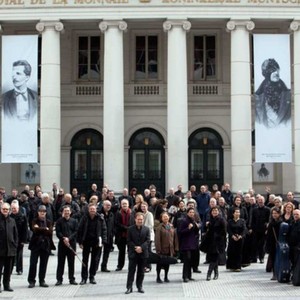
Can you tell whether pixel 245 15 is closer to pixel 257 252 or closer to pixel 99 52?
pixel 99 52

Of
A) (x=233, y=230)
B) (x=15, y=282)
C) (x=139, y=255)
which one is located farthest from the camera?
(x=233, y=230)

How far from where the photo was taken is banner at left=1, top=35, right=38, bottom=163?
102 feet

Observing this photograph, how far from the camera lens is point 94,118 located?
36.6 meters

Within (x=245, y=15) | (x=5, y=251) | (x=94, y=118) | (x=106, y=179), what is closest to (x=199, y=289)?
(x=5, y=251)

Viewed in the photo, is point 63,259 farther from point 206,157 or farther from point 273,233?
point 206,157

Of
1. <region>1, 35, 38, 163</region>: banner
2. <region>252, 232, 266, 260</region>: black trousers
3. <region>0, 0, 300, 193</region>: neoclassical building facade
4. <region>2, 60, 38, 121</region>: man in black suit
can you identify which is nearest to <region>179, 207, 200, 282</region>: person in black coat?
<region>252, 232, 266, 260</region>: black trousers

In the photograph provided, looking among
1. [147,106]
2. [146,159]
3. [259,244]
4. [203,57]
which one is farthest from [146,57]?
[259,244]

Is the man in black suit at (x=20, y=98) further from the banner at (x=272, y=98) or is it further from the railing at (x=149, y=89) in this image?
the banner at (x=272, y=98)

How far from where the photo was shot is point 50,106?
106ft

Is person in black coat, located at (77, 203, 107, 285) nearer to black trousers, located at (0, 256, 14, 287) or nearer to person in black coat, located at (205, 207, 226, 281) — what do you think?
black trousers, located at (0, 256, 14, 287)

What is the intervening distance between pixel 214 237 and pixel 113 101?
14736mm

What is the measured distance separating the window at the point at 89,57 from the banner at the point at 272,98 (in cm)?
878

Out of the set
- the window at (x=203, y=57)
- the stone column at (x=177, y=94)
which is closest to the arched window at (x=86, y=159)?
the stone column at (x=177, y=94)

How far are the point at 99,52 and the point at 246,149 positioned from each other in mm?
9192
